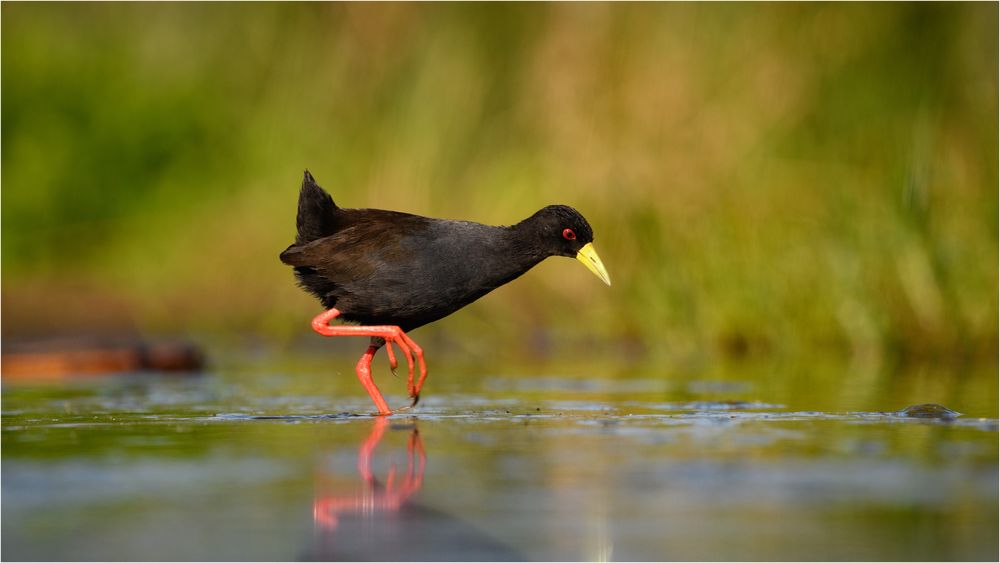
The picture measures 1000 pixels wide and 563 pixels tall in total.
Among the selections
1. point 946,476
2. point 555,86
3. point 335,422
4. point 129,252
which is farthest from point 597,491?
point 129,252

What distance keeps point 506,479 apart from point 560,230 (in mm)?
3209

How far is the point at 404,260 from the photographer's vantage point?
7965 mm

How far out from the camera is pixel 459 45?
1410cm

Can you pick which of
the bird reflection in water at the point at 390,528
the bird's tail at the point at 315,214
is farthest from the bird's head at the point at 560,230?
the bird reflection in water at the point at 390,528

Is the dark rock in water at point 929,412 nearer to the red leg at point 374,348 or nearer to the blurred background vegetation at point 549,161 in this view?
the blurred background vegetation at point 549,161

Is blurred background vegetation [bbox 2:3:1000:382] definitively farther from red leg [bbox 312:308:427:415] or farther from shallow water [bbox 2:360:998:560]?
red leg [bbox 312:308:427:415]

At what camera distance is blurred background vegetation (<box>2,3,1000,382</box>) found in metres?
10.9

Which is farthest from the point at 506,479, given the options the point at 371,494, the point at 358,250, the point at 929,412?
the point at 358,250

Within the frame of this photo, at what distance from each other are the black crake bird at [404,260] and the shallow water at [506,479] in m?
0.53

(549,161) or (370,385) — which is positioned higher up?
(549,161)

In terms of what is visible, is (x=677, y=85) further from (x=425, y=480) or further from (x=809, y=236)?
(x=425, y=480)

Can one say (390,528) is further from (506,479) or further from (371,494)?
(506,479)

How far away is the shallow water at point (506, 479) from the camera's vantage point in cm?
430

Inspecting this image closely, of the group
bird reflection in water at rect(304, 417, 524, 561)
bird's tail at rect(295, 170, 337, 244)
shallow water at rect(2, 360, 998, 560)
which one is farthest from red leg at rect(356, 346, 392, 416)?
bird reflection in water at rect(304, 417, 524, 561)
